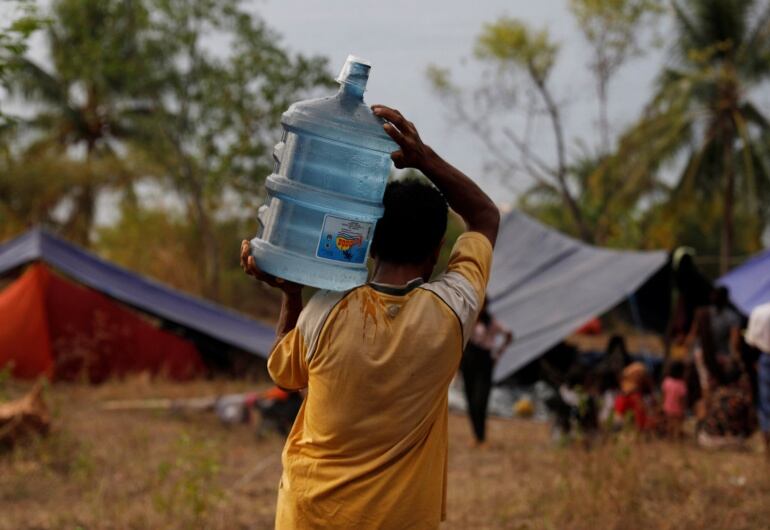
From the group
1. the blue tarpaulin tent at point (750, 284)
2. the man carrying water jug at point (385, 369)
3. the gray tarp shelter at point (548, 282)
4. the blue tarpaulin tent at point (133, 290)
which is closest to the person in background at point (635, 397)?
the gray tarp shelter at point (548, 282)

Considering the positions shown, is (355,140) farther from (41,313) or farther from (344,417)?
(41,313)

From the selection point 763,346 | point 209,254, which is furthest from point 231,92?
point 763,346

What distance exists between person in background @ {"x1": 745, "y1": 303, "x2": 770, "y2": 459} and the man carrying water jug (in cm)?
411

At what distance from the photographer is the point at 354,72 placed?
234cm

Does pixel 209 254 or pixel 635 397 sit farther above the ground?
pixel 635 397

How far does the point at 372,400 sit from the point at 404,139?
58 centimetres

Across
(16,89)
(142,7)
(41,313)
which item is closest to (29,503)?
(41,313)

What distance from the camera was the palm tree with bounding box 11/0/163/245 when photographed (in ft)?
66.2

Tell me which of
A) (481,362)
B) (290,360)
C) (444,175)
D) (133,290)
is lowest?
(133,290)

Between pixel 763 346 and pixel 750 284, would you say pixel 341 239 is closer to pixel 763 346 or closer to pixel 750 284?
pixel 763 346

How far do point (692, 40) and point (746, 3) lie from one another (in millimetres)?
1339

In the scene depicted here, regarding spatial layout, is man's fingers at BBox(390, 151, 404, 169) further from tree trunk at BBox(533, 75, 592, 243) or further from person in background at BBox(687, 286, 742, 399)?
tree trunk at BBox(533, 75, 592, 243)

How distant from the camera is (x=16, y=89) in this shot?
2619 cm

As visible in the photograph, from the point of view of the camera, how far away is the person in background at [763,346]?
589cm
